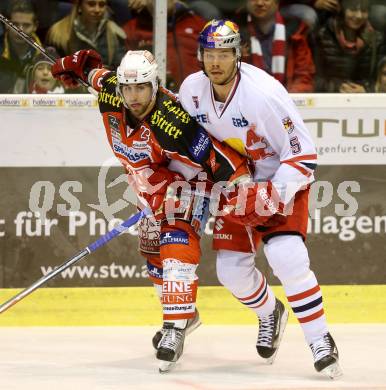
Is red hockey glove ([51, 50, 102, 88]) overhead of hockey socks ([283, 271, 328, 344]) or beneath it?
overhead

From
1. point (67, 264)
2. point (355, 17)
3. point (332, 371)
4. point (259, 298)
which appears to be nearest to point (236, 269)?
point (259, 298)

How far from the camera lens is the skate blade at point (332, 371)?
4531 mm

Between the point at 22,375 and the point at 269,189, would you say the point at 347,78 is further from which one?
the point at 22,375

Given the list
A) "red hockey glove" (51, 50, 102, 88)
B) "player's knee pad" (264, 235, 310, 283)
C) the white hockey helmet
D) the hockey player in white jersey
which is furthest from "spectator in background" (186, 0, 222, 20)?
"player's knee pad" (264, 235, 310, 283)

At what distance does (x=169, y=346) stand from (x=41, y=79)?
5.96 feet

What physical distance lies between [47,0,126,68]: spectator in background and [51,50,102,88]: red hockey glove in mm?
876

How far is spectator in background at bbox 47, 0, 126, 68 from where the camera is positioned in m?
6.05

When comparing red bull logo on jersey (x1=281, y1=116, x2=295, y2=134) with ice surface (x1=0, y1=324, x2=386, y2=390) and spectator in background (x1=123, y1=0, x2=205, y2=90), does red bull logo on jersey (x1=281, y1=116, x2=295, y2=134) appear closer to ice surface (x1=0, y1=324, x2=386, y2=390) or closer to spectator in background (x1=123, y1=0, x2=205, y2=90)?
ice surface (x1=0, y1=324, x2=386, y2=390)

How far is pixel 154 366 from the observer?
15.9 feet

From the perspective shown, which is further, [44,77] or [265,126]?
[44,77]

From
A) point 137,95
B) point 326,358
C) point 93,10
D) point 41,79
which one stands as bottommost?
point 326,358

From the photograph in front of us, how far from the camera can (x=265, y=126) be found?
4.58m

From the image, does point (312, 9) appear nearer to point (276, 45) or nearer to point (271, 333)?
point (276, 45)

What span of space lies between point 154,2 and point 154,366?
72.2 inches
